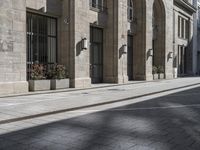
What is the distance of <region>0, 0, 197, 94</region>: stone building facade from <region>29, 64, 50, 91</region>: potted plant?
0.61 m

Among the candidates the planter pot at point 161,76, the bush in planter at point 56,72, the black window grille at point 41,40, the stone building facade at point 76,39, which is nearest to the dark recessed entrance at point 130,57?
the stone building facade at point 76,39

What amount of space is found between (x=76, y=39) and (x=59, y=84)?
9.96ft

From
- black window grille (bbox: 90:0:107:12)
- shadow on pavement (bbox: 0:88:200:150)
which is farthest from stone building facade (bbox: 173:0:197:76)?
shadow on pavement (bbox: 0:88:200:150)

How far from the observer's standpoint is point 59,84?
1820 cm

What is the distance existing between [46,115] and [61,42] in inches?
412

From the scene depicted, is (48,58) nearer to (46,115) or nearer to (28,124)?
(46,115)

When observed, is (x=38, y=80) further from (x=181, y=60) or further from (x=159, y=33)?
(x=181, y=60)

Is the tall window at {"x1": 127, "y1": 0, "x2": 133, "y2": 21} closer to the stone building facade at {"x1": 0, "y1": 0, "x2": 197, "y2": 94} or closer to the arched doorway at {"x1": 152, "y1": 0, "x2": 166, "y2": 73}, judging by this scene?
the stone building facade at {"x1": 0, "y1": 0, "x2": 197, "y2": 94}

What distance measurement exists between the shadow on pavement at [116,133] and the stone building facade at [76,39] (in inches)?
283

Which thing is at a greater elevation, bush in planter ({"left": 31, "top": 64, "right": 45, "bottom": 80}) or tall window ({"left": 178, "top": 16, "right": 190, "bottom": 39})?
tall window ({"left": 178, "top": 16, "right": 190, "bottom": 39})

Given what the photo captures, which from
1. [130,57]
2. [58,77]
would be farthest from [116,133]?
[130,57]

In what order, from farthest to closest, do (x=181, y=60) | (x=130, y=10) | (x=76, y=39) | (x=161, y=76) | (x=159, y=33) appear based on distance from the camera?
(x=181, y=60)
(x=159, y=33)
(x=161, y=76)
(x=130, y=10)
(x=76, y=39)

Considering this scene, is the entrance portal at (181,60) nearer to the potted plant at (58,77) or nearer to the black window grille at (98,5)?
the black window grille at (98,5)

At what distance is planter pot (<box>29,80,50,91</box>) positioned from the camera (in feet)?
54.6
